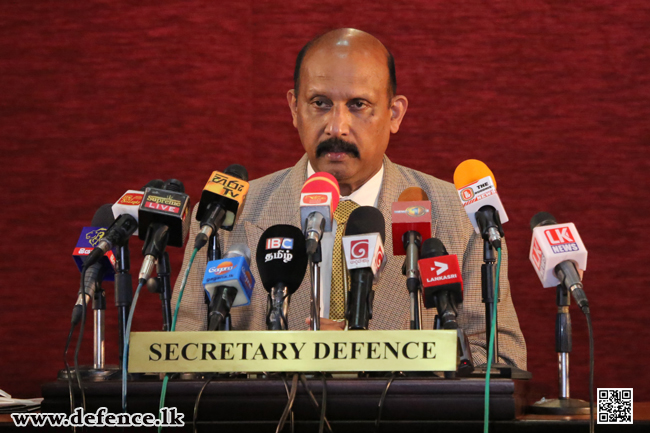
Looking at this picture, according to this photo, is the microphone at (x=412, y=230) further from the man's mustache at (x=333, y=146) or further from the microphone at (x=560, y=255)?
the man's mustache at (x=333, y=146)

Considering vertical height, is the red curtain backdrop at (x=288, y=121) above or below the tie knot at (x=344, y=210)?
above

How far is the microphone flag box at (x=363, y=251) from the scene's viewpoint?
121 centimetres

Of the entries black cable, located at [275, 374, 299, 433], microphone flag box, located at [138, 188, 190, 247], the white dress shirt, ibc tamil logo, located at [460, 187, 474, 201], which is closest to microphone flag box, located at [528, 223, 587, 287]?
ibc tamil logo, located at [460, 187, 474, 201]

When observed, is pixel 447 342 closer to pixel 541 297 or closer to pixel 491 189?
pixel 491 189

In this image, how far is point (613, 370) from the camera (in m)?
2.60

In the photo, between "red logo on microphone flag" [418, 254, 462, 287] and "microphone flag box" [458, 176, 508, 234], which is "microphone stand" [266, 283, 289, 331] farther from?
"microphone flag box" [458, 176, 508, 234]

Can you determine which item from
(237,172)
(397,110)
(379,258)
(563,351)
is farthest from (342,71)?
(563,351)

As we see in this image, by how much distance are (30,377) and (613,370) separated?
2.09 metres

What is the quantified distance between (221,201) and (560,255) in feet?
1.97

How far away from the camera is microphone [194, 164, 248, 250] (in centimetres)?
133

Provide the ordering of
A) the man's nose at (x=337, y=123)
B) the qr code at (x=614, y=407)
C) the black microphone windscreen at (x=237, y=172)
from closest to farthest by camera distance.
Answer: the qr code at (x=614, y=407) → the black microphone windscreen at (x=237, y=172) → the man's nose at (x=337, y=123)

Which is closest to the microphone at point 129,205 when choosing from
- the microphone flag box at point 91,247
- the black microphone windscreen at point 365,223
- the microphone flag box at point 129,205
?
the microphone flag box at point 129,205

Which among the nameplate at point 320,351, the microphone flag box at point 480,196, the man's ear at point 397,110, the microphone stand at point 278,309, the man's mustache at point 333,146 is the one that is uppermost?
the man's ear at point 397,110

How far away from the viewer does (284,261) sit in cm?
124
